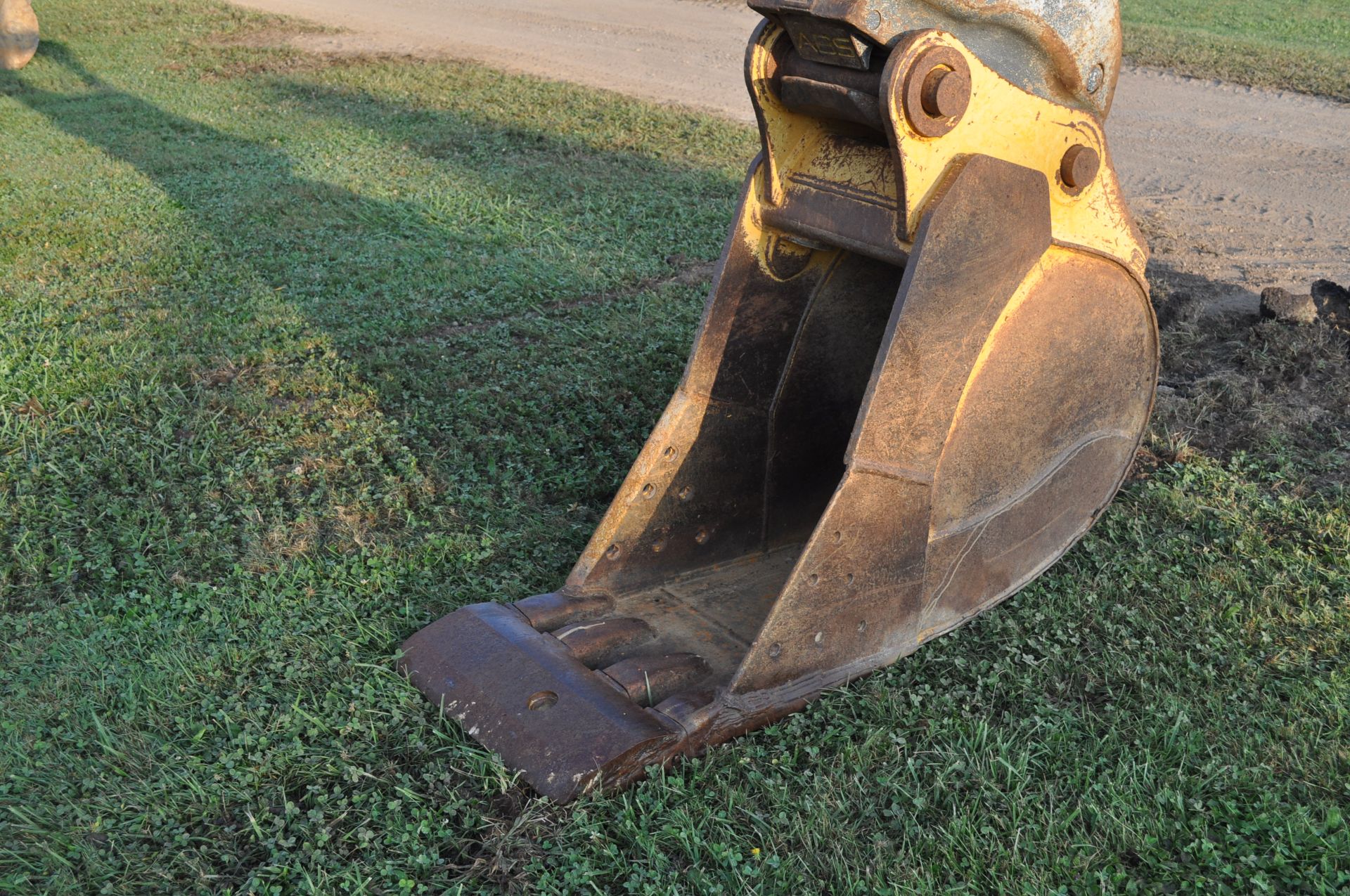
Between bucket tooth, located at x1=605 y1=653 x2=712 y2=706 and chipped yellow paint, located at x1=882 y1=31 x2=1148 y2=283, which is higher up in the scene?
chipped yellow paint, located at x1=882 y1=31 x2=1148 y2=283

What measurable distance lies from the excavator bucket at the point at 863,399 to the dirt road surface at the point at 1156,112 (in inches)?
114

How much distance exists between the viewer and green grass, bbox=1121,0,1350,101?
10.5m

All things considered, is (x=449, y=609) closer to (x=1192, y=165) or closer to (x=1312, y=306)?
(x=1312, y=306)

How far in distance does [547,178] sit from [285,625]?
5196 mm

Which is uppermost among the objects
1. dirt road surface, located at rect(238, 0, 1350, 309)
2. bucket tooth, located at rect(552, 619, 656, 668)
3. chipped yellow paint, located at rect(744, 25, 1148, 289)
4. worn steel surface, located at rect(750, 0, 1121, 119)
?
worn steel surface, located at rect(750, 0, 1121, 119)

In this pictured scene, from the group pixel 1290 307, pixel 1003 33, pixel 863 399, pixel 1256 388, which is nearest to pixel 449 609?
pixel 863 399

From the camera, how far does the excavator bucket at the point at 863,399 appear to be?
275 centimetres

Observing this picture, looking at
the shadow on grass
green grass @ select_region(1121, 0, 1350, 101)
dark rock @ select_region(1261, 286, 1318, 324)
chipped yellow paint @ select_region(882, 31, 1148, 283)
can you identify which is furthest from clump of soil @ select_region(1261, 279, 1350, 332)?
A: green grass @ select_region(1121, 0, 1350, 101)

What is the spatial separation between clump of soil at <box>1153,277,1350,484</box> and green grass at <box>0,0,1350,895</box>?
3.3 inches

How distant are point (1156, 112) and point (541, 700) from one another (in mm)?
8746

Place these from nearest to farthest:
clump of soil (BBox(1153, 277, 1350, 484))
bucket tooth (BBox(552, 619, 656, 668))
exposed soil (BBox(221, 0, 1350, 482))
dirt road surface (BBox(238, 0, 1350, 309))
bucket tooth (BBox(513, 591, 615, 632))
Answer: bucket tooth (BBox(552, 619, 656, 668))
bucket tooth (BBox(513, 591, 615, 632))
clump of soil (BBox(1153, 277, 1350, 484))
exposed soil (BBox(221, 0, 1350, 482))
dirt road surface (BBox(238, 0, 1350, 309))

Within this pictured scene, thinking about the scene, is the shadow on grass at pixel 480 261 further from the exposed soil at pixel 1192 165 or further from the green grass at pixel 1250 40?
the green grass at pixel 1250 40

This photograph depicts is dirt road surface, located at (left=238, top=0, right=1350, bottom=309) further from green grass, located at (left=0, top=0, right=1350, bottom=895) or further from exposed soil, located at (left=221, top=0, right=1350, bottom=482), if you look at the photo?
green grass, located at (left=0, top=0, right=1350, bottom=895)

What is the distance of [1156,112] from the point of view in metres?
9.59
